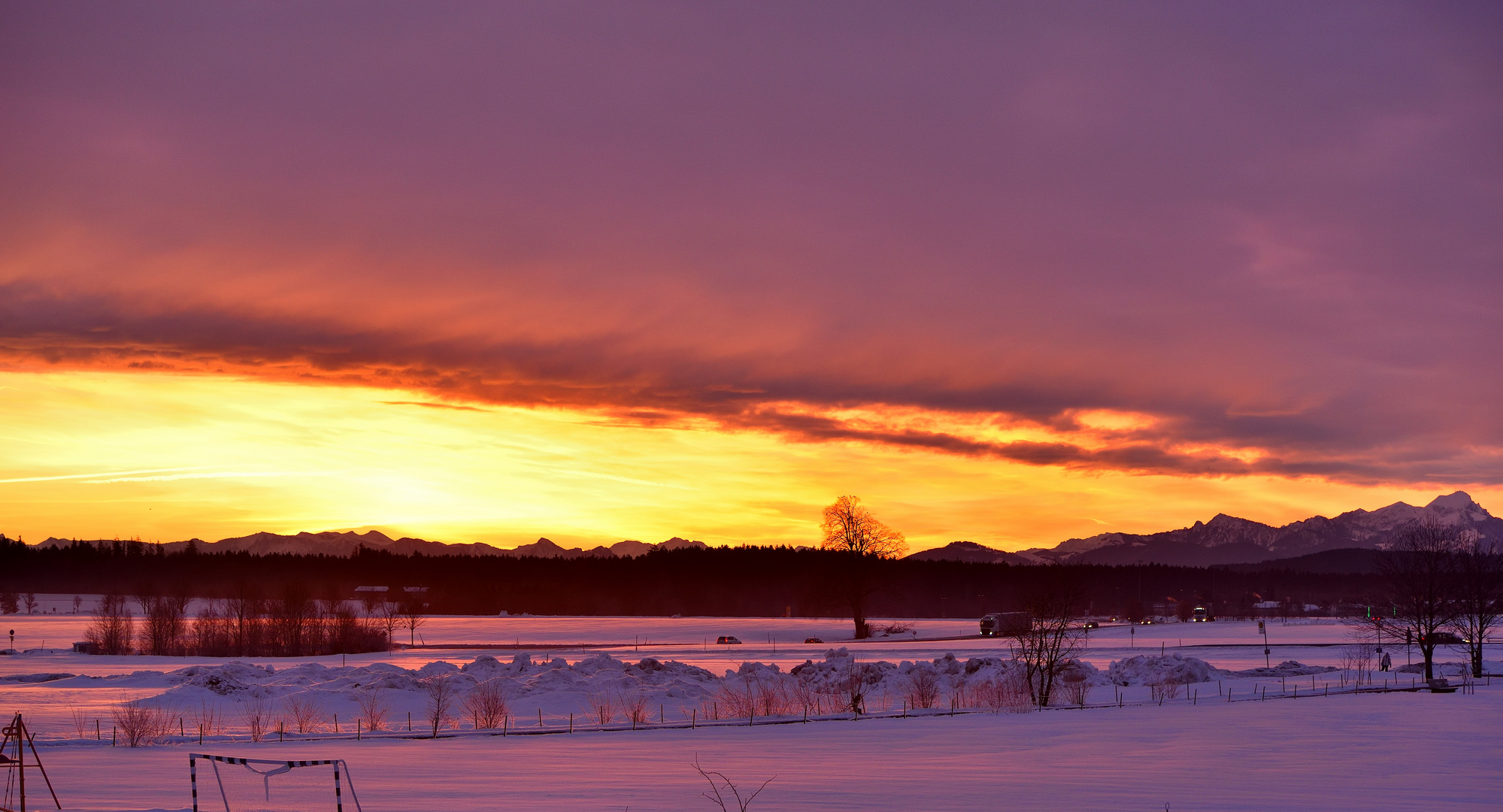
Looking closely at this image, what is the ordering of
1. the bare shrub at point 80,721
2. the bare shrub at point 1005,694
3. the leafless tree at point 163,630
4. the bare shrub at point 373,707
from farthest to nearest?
the leafless tree at point 163,630 → the bare shrub at point 1005,694 → the bare shrub at point 373,707 → the bare shrub at point 80,721

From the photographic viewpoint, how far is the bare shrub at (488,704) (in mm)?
46344

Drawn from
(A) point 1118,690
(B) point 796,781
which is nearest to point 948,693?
(A) point 1118,690

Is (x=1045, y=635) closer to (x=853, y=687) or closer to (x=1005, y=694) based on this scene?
(x=1005, y=694)

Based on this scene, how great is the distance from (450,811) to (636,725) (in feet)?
70.9

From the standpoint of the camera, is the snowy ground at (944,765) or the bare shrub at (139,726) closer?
the snowy ground at (944,765)

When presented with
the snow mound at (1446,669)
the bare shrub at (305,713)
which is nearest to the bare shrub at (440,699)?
the bare shrub at (305,713)

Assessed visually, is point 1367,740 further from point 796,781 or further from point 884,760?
point 796,781

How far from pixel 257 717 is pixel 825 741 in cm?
2158

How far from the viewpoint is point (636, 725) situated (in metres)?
45.8

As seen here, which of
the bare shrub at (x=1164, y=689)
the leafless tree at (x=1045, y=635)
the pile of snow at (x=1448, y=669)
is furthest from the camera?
the pile of snow at (x=1448, y=669)

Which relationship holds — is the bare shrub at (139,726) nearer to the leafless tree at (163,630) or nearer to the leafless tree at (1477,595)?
the leafless tree at (163,630)

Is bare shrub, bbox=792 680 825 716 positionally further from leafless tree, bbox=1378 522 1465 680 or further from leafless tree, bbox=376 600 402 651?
leafless tree, bbox=376 600 402 651

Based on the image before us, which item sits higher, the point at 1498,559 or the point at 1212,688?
the point at 1498,559

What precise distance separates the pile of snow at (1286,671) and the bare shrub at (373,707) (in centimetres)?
4671
